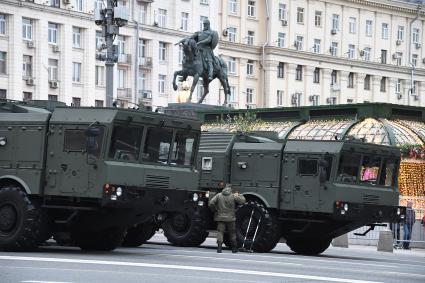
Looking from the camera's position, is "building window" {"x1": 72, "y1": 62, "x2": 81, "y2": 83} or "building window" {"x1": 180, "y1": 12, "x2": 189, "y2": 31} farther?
"building window" {"x1": 180, "y1": 12, "x2": 189, "y2": 31}

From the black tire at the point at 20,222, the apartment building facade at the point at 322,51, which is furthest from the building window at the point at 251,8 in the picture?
the black tire at the point at 20,222

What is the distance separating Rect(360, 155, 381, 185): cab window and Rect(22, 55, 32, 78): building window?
5237 cm

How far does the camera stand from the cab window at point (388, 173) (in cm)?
3278

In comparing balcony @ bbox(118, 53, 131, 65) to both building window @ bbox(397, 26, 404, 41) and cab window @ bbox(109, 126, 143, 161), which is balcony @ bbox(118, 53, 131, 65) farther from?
cab window @ bbox(109, 126, 143, 161)

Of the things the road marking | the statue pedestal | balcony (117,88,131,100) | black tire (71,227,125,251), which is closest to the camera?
the road marking

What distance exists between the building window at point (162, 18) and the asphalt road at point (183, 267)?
63121 millimetres

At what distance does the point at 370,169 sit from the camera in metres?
32.6

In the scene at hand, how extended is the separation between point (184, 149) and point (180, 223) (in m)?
5.71

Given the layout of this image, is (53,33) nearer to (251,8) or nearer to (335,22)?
(251,8)

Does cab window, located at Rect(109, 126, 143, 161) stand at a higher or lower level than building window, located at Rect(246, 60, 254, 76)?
lower

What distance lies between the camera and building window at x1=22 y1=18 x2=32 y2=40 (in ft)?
271

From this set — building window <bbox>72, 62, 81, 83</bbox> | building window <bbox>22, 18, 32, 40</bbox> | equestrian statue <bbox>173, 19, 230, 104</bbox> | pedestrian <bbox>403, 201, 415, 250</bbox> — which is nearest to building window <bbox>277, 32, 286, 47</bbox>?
building window <bbox>72, 62, 81, 83</bbox>

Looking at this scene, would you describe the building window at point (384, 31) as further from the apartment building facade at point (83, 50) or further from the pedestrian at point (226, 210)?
the pedestrian at point (226, 210)

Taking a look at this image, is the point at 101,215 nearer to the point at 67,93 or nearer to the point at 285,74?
the point at 67,93
